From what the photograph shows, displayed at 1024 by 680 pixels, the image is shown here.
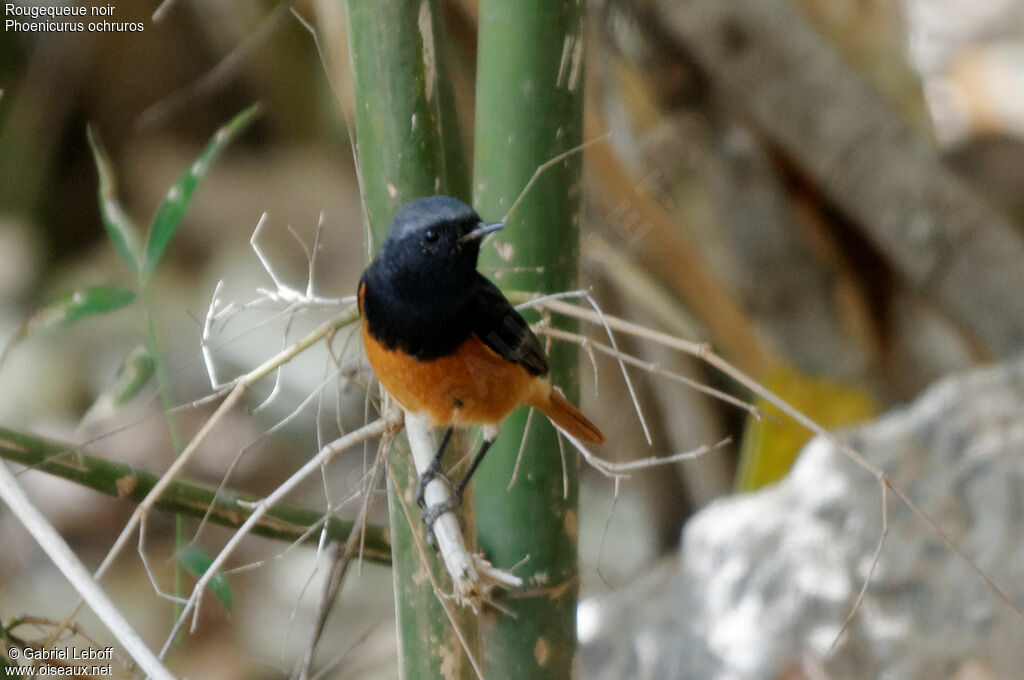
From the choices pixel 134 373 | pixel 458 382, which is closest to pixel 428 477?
pixel 458 382

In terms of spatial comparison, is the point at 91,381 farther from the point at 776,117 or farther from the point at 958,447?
the point at 958,447

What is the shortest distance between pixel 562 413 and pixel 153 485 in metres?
0.57

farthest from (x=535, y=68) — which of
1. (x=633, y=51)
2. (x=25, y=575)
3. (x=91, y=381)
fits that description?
(x=91, y=381)

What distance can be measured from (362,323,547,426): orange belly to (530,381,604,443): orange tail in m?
0.02

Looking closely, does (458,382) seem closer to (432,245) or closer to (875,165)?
(432,245)

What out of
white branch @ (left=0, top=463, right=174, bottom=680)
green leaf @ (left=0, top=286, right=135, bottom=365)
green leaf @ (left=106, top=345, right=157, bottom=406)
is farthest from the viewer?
green leaf @ (left=106, top=345, right=157, bottom=406)

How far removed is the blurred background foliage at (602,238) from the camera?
317 centimetres

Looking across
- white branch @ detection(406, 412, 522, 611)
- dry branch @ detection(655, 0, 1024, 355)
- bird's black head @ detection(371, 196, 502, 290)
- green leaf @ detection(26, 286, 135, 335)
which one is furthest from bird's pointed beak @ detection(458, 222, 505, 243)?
dry branch @ detection(655, 0, 1024, 355)

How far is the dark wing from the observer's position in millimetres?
1292

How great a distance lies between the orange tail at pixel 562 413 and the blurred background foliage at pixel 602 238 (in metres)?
0.20

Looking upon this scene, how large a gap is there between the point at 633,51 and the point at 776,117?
1.73 feet

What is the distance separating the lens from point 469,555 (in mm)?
1062

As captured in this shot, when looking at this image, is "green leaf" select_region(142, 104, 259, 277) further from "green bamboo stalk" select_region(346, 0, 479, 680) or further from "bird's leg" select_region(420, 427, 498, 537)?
"bird's leg" select_region(420, 427, 498, 537)

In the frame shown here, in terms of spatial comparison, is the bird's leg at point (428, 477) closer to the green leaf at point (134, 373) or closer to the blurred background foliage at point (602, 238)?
the blurred background foliage at point (602, 238)
